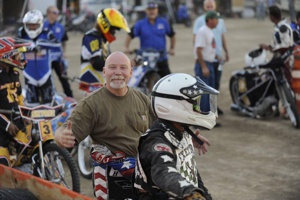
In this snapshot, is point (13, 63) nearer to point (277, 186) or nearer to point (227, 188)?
point (227, 188)

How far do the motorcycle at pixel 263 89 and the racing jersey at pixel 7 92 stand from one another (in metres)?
4.93

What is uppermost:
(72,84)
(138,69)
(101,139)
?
(101,139)

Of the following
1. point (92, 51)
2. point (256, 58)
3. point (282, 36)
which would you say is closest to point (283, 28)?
point (282, 36)

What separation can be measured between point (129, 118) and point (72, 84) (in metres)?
10.6

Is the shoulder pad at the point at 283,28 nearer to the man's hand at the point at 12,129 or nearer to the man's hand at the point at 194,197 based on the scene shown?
the man's hand at the point at 12,129

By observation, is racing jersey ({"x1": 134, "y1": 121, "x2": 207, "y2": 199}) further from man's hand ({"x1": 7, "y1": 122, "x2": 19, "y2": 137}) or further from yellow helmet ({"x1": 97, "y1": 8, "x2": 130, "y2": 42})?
yellow helmet ({"x1": 97, "y1": 8, "x2": 130, "y2": 42})

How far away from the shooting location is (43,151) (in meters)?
7.12

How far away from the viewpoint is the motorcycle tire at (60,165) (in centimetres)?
704

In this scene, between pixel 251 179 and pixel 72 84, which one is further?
pixel 72 84

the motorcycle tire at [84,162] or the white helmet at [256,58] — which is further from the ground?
the white helmet at [256,58]

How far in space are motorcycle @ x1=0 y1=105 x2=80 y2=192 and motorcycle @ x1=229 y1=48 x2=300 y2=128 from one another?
464cm

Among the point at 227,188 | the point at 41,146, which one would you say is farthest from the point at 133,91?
the point at 227,188

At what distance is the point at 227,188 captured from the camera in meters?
7.73

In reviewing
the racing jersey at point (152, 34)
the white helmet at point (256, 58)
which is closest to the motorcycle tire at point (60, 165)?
the white helmet at point (256, 58)
